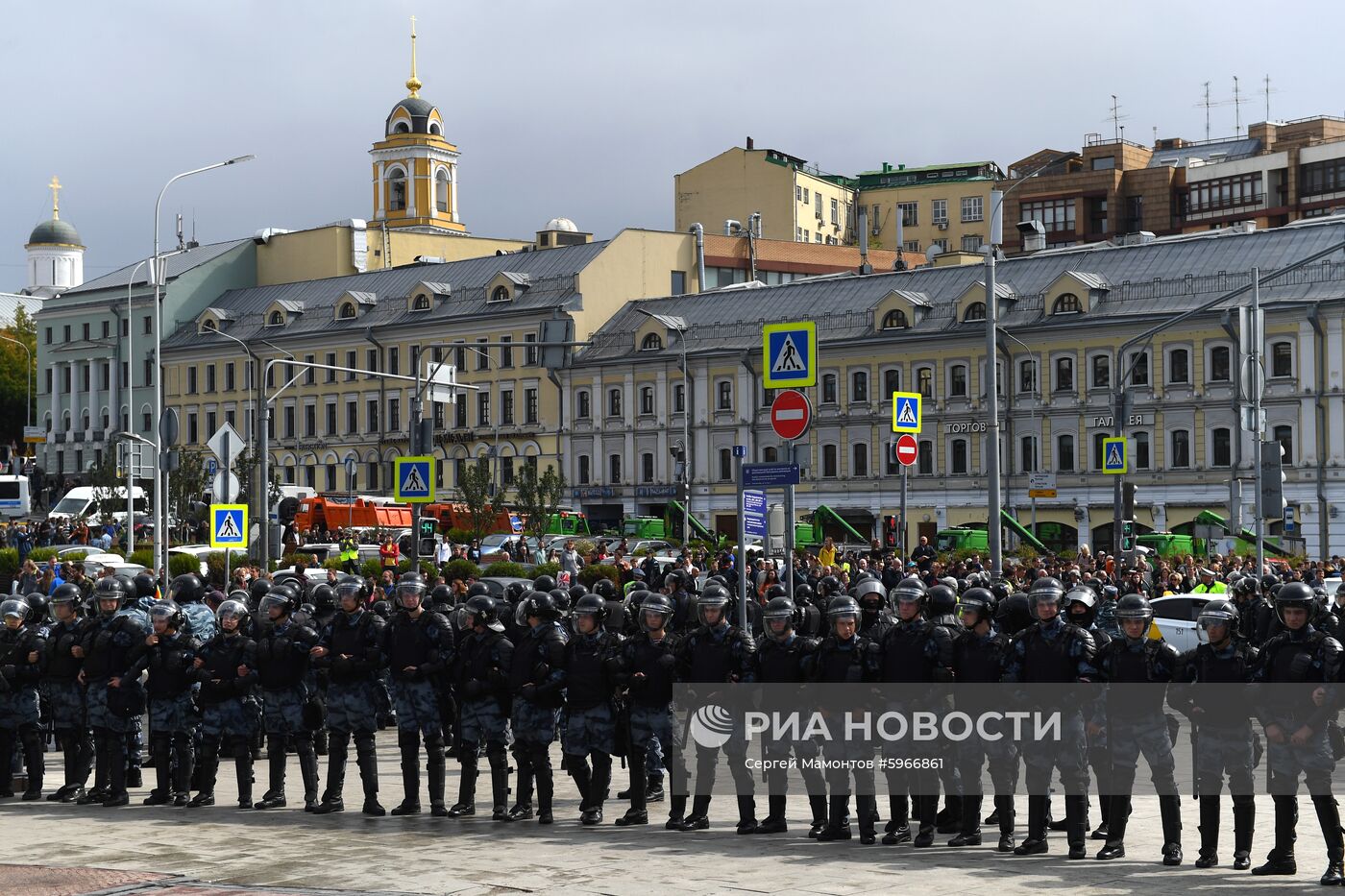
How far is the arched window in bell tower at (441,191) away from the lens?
306 feet

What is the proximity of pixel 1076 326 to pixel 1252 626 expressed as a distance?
37600 millimetres

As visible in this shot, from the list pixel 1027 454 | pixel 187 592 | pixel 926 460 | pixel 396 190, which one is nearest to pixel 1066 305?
pixel 1027 454

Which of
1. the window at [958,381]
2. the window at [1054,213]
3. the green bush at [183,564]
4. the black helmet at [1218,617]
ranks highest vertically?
the window at [1054,213]

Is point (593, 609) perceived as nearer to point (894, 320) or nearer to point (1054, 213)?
point (894, 320)

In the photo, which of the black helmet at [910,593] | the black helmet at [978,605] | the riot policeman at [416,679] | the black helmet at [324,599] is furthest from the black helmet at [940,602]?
the black helmet at [324,599]

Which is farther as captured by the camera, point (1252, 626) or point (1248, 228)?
point (1248, 228)

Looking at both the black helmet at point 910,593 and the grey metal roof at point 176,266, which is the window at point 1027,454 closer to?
the grey metal roof at point 176,266

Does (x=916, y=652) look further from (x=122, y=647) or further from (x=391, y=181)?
(x=391, y=181)

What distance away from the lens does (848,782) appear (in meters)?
12.9

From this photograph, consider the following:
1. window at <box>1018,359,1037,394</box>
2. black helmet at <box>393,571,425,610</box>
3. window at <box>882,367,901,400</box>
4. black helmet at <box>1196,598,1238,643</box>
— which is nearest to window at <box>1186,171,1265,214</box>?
window at <box>882,367,901,400</box>

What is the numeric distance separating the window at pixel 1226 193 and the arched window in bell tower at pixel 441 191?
35301 mm

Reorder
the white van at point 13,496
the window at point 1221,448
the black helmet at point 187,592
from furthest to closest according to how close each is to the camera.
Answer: the white van at point 13,496
the window at point 1221,448
the black helmet at point 187,592

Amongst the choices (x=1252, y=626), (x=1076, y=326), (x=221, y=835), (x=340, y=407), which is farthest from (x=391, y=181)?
(x=221, y=835)

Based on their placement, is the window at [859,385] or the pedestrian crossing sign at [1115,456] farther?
the window at [859,385]
